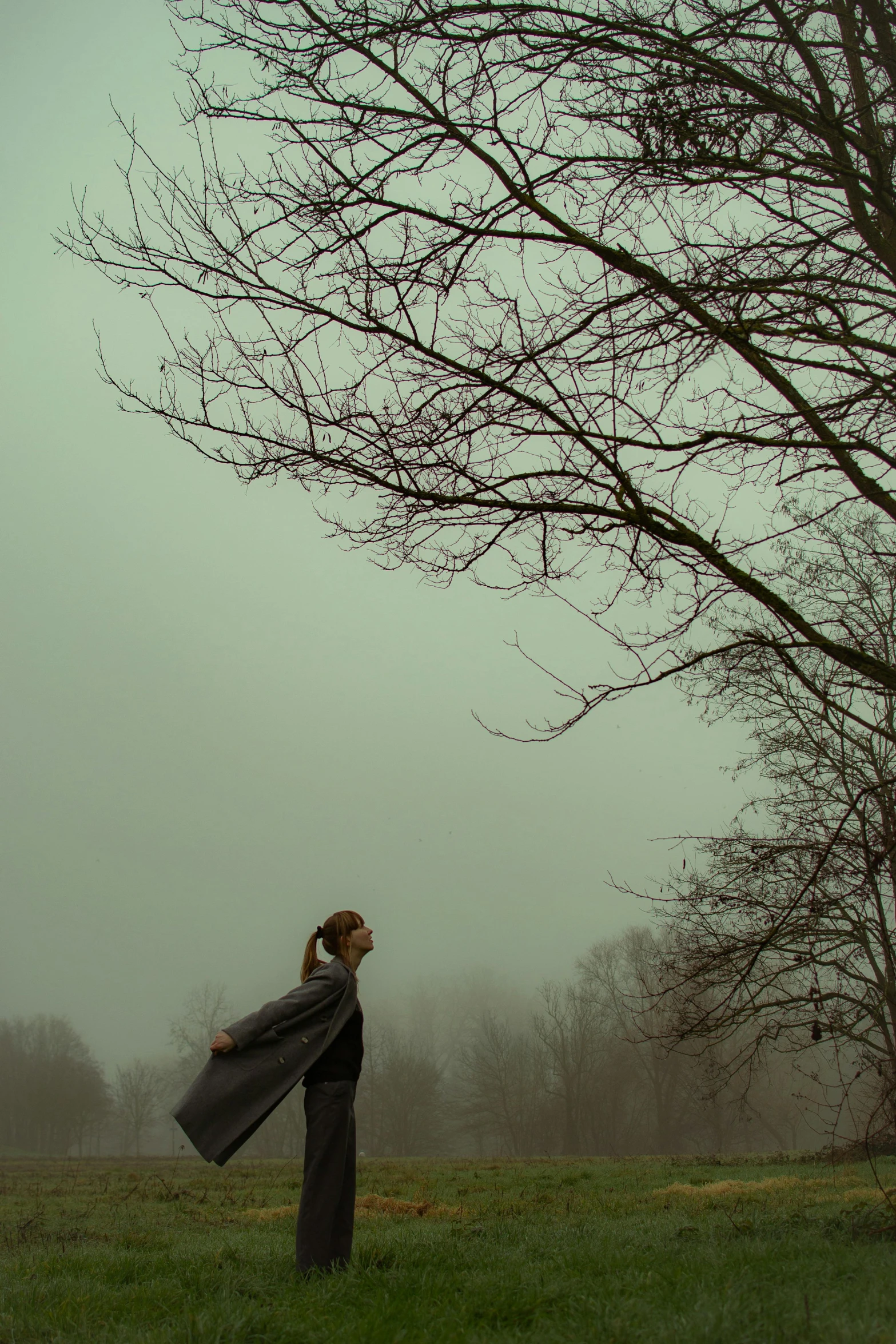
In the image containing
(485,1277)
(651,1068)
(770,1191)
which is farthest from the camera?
(651,1068)

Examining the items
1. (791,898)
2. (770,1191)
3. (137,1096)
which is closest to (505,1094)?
(137,1096)

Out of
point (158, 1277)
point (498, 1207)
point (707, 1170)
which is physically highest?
point (158, 1277)

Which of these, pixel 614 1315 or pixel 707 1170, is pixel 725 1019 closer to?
pixel 614 1315

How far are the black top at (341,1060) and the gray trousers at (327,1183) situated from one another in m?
0.04

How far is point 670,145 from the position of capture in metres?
5.11

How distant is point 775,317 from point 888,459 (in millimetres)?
1131

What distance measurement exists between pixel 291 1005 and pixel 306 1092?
1.89ft

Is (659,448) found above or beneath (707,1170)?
above

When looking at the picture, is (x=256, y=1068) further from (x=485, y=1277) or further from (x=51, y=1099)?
(x=51, y=1099)

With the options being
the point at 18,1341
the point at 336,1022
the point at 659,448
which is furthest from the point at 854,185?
the point at 18,1341

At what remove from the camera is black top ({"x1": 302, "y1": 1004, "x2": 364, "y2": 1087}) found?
15.8 ft

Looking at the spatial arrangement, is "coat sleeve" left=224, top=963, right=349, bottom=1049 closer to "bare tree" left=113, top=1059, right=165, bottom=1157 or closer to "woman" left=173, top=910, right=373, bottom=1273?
"woman" left=173, top=910, right=373, bottom=1273

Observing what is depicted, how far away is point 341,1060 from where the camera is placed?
15.9ft

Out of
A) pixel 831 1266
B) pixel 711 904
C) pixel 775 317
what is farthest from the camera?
pixel 711 904
